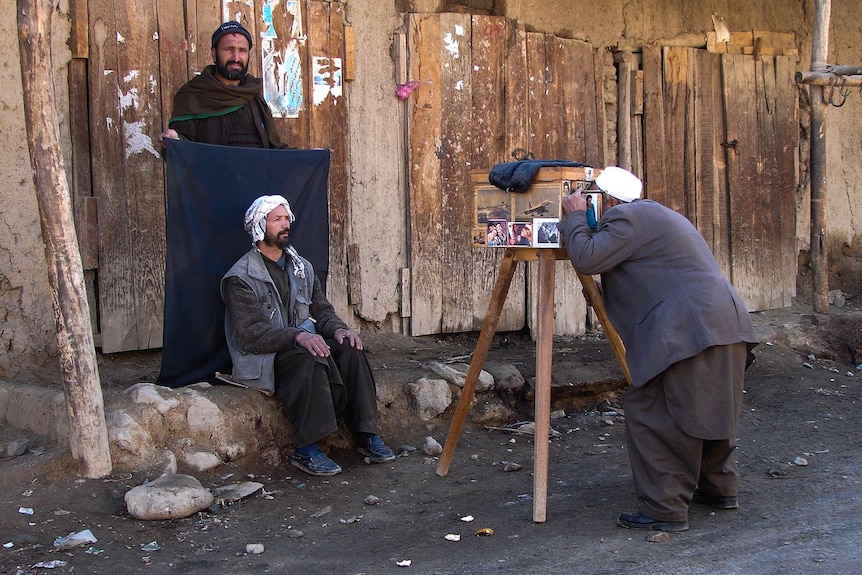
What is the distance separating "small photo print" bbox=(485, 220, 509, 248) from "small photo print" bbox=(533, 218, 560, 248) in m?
0.16

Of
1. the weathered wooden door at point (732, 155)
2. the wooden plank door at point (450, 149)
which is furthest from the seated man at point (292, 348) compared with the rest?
the weathered wooden door at point (732, 155)

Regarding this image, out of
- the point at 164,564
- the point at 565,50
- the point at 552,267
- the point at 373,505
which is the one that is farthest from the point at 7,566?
the point at 565,50

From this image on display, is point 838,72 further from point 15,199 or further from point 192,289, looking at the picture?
point 15,199

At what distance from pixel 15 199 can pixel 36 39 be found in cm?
133

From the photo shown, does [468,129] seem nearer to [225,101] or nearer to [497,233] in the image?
[225,101]

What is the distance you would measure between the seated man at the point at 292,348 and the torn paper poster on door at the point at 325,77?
130 cm

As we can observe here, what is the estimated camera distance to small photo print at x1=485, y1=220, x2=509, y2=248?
166 inches

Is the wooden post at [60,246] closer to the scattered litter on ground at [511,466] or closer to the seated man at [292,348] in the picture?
the seated man at [292,348]

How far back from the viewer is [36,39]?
13.0 ft

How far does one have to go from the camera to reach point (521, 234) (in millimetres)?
4164

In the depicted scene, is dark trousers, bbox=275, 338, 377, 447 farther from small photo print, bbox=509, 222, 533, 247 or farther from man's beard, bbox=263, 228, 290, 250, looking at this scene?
small photo print, bbox=509, 222, 533, 247

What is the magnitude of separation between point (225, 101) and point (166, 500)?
7.35 feet

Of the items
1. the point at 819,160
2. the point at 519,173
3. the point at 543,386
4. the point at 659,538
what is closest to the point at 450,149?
the point at 519,173

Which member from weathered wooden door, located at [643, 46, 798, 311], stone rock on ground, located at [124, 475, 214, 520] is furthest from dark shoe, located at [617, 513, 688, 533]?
weathered wooden door, located at [643, 46, 798, 311]
